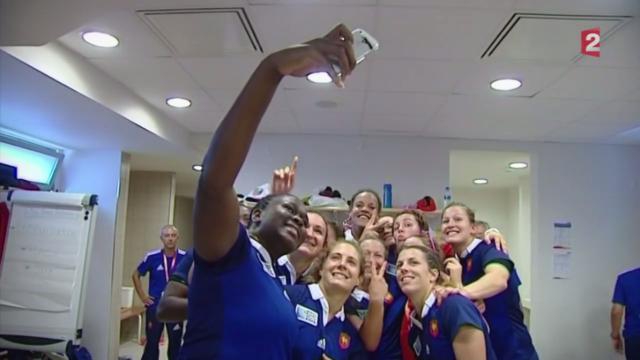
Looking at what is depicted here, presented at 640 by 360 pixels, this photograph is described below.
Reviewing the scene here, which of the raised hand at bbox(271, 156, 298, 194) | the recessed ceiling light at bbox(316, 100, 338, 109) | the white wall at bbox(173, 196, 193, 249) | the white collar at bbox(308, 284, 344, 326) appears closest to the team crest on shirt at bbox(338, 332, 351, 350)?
the white collar at bbox(308, 284, 344, 326)

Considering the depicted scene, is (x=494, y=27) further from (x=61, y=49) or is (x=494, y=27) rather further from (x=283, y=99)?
(x=61, y=49)

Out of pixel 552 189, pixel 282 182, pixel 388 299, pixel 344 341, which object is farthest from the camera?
pixel 552 189

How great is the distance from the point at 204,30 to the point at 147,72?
773 mm

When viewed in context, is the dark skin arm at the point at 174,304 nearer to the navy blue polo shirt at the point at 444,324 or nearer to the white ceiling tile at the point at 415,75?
the navy blue polo shirt at the point at 444,324

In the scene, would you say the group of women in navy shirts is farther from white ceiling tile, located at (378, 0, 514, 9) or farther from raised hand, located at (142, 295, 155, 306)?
raised hand, located at (142, 295, 155, 306)

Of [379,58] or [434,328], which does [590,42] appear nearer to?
[379,58]

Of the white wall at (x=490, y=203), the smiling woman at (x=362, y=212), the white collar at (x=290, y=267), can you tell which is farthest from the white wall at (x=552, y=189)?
the white wall at (x=490, y=203)

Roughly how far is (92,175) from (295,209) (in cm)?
379

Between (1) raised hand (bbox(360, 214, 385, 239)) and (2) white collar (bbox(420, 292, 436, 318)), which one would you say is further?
(1) raised hand (bbox(360, 214, 385, 239))

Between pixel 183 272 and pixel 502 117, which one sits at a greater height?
pixel 502 117

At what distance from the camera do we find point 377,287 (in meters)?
1.94

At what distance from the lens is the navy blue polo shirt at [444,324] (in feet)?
5.30

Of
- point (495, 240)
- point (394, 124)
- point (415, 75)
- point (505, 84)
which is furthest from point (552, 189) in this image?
point (495, 240)

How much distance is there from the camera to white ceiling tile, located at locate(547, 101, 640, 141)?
3.41 metres
